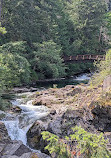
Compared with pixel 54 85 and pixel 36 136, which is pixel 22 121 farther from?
pixel 54 85

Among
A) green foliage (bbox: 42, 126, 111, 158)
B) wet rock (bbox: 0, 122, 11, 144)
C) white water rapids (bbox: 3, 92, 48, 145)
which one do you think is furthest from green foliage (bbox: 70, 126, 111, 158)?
white water rapids (bbox: 3, 92, 48, 145)

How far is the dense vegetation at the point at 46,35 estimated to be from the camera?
2091cm

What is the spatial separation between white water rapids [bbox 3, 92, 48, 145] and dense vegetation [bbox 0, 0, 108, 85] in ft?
20.9

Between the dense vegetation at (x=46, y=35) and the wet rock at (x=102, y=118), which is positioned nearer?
the wet rock at (x=102, y=118)

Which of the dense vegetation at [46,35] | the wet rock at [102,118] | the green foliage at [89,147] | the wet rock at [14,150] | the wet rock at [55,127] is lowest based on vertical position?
the wet rock at [14,150]

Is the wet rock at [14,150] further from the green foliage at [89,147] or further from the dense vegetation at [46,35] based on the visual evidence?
the dense vegetation at [46,35]

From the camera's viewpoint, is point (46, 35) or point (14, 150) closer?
point (14, 150)

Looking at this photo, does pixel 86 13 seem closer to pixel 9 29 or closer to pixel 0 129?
pixel 9 29

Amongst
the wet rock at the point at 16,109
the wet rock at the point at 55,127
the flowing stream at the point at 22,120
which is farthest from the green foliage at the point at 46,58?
the wet rock at the point at 55,127

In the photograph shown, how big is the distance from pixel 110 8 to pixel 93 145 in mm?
61185

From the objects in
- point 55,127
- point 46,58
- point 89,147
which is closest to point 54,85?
point 46,58

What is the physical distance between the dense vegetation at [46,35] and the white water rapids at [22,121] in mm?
6379

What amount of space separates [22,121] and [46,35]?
20.8 meters

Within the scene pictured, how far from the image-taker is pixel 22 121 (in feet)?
31.5
